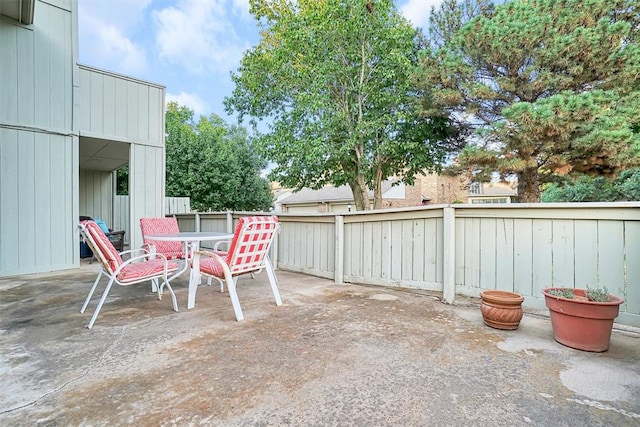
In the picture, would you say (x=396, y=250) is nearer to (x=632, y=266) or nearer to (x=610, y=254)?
(x=610, y=254)

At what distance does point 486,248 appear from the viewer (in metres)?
3.47

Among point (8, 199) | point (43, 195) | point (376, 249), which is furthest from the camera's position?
point (43, 195)

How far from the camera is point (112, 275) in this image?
2.88 metres

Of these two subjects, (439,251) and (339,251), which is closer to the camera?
(439,251)

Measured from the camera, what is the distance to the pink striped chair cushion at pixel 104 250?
289 cm

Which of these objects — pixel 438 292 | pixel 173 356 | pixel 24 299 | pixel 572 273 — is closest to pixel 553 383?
pixel 572 273

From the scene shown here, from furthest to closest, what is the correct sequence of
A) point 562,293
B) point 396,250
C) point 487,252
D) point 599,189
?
point 599,189 < point 396,250 < point 487,252 < point 562,293

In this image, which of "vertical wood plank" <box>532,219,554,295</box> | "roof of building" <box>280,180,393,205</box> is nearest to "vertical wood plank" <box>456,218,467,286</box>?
"vertical wood plank" <box>532,219,554,295</box>

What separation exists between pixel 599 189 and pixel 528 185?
7.21 meters

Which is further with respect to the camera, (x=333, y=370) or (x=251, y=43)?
(x=251, y=43)

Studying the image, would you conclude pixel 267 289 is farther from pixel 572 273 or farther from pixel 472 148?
pixel 472 148

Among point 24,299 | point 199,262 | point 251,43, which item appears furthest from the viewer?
point 251,43

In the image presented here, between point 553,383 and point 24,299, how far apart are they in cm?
508

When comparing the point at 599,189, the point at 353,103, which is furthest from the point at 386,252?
the point at 599,189
